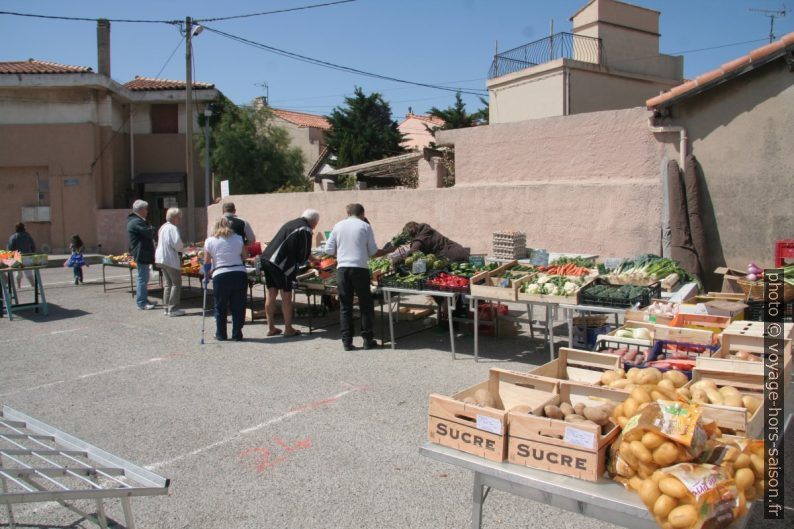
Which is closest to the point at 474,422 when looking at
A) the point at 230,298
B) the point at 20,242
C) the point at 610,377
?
the point at 610,377

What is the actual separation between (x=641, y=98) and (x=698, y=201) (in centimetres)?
1102

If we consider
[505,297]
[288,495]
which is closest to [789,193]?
[505,297]

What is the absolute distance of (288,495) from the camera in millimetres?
4398

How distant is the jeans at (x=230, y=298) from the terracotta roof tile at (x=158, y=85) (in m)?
21.1

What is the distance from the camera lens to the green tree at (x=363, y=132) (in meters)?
31.2

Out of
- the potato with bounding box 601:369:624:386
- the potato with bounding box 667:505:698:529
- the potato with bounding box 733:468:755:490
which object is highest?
the potato with bounding box 601:369:624:386

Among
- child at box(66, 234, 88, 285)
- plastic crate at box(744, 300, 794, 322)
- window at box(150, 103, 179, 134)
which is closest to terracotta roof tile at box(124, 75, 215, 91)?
window at box(150, 103, 179, 134)

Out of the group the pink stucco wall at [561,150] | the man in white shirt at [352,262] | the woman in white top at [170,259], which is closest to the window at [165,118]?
the pink stucco wall at [561,150]

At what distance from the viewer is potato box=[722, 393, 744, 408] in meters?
3.46

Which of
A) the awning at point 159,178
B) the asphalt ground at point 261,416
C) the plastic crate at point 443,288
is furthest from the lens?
the awning at point 159,178

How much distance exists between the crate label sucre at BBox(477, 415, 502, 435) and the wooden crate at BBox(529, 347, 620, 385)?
4.34 ft

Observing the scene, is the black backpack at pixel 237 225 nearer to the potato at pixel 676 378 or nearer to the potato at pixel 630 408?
the potato at pixel 676 378

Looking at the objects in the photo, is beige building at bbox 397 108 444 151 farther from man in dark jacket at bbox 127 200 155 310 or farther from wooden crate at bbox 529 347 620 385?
wooden crate at bbox 529 347 620 385

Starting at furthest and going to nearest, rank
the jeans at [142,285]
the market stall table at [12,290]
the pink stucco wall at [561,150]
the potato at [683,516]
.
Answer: the pink stucco wall at [561,150]
the jeans at [142,285]
the market stall table at [12,290]
the potato at [683,516]
